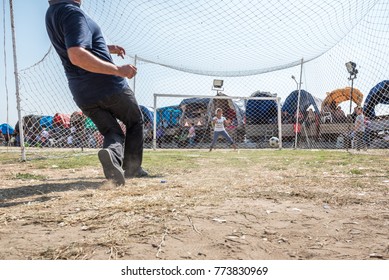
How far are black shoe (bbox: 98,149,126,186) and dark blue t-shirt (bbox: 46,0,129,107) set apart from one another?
618mm

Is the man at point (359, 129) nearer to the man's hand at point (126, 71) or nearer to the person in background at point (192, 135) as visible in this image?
the person in background at point (192, 135)

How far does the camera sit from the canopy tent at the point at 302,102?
15.6m

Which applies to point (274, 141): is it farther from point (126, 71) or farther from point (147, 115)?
point (126, 71)

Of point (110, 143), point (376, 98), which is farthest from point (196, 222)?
point (376, 98)

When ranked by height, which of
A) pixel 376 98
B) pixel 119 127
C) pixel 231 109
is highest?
pixel 376 98

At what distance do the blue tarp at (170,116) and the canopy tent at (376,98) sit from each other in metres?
9.02

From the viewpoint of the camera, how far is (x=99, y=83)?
2.96m

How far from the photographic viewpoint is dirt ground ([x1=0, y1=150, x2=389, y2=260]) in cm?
129

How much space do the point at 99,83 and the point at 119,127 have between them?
0.52 m

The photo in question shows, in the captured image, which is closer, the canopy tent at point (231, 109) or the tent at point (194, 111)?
the canopy tent at point (231, 109)

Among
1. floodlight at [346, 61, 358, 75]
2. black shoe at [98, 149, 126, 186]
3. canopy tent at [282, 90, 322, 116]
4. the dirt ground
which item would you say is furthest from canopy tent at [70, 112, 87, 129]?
canopy tent at [282, 90, 322, 116]

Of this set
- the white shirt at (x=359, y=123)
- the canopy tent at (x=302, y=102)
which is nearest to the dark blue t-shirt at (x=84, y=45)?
the white shirt at (x=359, y=123)

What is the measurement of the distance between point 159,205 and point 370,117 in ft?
43.8

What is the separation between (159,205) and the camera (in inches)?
79.7
